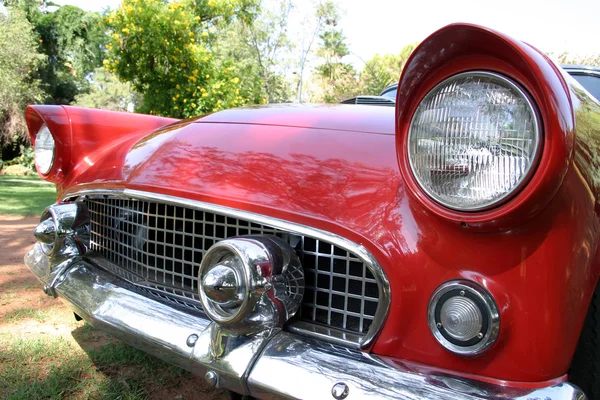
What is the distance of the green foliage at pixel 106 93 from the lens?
3044 centimetres

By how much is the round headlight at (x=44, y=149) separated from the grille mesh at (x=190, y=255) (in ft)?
1.04

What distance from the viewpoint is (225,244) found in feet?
3.85

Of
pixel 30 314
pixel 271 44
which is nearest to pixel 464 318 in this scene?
pixel 30 314

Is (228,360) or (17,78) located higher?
(17,78)

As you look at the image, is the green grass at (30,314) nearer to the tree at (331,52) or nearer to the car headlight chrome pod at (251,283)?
the car headlight chrome pod at (251,283)

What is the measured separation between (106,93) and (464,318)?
34.3 m

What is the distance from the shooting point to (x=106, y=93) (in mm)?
31641

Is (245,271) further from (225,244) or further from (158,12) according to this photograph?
(158,12)

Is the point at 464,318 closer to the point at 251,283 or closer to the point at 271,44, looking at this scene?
the point at 251,283

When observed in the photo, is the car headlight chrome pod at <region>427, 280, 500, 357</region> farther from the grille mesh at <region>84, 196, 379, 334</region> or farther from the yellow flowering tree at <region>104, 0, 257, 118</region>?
the yellow flowering tree at <region>104, 0, 257, 118</region>

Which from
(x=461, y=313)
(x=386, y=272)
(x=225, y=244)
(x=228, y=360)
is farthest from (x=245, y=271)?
(x=461, y=313)

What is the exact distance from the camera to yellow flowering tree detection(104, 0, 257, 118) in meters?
7.84

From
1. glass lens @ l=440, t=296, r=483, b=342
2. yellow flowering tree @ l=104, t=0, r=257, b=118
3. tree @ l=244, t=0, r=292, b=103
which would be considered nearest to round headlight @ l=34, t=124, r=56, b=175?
glass lens @ l=440, t=296, r=483, b=342

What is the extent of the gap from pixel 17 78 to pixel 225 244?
20706 mm
